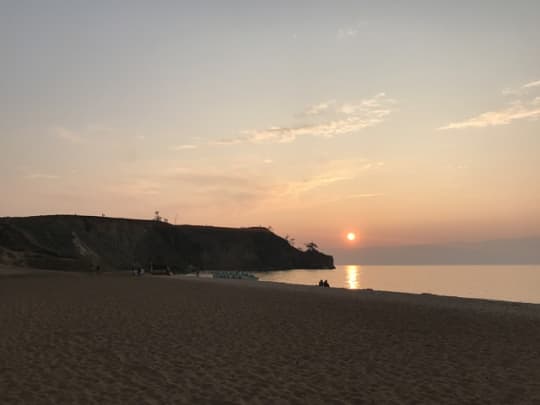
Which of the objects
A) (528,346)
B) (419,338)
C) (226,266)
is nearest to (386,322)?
(419,338)

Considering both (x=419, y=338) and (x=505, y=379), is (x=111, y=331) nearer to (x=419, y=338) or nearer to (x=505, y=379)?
(x=419, y=338)

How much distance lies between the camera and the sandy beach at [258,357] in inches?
336

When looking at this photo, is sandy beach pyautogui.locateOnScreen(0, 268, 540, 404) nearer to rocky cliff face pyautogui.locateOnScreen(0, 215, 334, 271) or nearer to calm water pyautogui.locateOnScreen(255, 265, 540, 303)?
calm water pyautogui.locateOnScreen(255, 265, 540, 303)

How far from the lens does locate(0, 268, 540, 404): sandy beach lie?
336 inches

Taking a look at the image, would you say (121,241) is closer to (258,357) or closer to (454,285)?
(454,285)

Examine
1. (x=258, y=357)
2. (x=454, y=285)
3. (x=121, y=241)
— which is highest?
(x=121, y=241)

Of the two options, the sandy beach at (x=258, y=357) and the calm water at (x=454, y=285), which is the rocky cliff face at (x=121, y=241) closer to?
the calm water at (x=454, y=285)

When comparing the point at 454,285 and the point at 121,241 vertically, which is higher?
the point at 121,241

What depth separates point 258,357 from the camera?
460 inches

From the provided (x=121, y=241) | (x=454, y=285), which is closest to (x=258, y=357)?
(x=454, y=285)

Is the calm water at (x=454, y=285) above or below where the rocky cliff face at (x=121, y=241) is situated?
below

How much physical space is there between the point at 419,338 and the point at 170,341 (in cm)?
760

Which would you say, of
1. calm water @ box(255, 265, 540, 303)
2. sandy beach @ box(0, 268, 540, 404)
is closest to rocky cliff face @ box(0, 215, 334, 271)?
calm water @ box(255, 265, 540, 303)

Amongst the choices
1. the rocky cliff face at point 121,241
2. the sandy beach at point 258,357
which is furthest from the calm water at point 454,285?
the sandy beach at point 258,357
